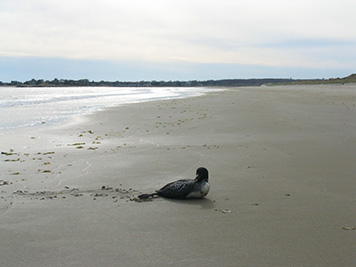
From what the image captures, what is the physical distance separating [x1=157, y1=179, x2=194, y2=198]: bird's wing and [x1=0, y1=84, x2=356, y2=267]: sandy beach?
0.29 feet

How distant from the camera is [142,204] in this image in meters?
4.03

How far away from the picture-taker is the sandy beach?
9.41ft

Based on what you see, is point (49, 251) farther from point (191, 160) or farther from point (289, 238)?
point (191, 160)

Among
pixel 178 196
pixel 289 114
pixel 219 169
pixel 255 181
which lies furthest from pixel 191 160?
pixel 289 114

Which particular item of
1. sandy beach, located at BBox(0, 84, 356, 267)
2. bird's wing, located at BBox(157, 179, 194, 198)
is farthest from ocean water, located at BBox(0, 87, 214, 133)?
bird's wing, located at BBox(157, 179, 194, 198)

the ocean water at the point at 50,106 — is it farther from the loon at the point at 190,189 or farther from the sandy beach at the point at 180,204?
the loon at the point at 190,189

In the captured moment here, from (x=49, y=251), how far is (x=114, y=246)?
0.47m

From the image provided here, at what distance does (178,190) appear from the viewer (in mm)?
4207

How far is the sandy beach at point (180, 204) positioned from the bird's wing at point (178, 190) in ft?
0.29

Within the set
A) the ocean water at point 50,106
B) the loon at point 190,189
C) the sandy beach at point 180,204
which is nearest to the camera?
the sandy beach at point 180,204

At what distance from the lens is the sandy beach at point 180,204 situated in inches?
113

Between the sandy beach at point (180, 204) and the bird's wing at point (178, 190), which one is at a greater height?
the bird's wing at point (178, 190)

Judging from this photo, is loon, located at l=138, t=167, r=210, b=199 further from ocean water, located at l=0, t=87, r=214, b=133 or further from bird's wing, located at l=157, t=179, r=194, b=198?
ocean water, located at l=0, t=87, r=214, b=133

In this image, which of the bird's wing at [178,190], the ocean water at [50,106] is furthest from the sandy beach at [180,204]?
the ocean water at [50,106]
